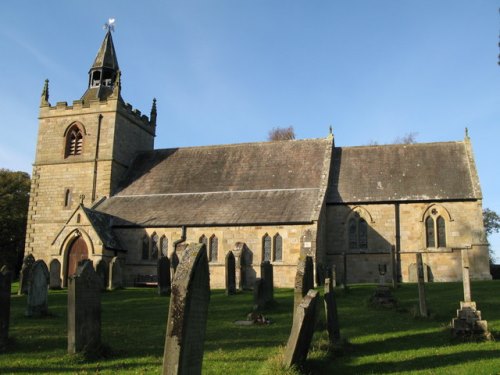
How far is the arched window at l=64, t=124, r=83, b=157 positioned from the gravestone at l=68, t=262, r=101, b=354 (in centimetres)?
2616

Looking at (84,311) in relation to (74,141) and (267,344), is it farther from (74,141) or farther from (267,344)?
(74,141)

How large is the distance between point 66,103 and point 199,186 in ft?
39.4

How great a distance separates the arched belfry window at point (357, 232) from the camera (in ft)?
97.6

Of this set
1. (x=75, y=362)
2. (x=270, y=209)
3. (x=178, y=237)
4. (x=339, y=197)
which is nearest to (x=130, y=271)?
(x=178, y=237)

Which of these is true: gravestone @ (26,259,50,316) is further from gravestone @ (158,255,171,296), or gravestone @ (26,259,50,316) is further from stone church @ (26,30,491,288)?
stone church @ (26,30,491,288)

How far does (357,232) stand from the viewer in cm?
2986

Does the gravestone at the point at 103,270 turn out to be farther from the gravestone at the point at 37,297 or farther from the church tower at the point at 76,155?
the church tower at the point at 76,155

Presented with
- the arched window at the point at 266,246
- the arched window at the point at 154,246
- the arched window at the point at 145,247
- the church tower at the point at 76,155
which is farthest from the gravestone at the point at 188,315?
the church tower at the point at 76,155

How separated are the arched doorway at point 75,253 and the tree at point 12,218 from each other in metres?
21.2

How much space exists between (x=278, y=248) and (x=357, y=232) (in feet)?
17.1

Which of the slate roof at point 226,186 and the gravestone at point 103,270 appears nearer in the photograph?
the gravestone at point 103,270

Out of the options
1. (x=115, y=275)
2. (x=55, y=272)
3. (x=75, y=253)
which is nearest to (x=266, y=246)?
(x=115, y=275)

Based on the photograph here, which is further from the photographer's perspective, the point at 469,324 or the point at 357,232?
the point at 357,232

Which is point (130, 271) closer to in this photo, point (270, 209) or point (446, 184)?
point (270, 209)
